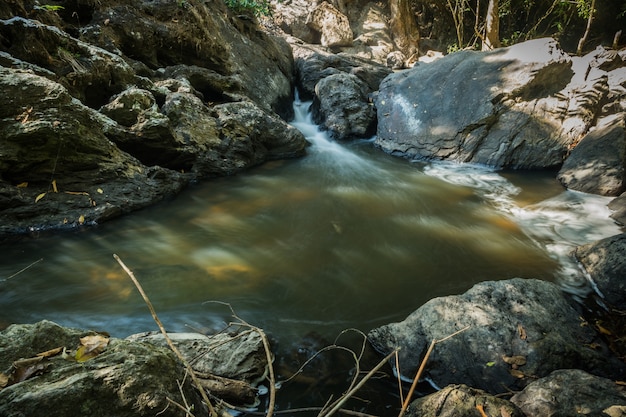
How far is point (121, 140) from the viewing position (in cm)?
486

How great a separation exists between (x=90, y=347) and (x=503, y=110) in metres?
9.02

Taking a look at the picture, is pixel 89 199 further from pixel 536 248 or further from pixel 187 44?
pixel 536 248

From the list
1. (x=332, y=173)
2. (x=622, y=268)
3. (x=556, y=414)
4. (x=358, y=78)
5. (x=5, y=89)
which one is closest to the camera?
(x=556, y=414)

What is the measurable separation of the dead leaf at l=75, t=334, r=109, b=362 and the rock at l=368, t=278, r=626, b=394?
1970mm

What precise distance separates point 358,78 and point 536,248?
8768 mm

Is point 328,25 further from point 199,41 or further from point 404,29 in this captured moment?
point 199,41

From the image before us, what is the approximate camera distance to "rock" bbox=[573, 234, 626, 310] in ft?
10.5

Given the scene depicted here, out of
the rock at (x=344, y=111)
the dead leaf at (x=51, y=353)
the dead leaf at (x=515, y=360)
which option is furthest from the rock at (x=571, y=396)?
the rock at (x=344, y=111)

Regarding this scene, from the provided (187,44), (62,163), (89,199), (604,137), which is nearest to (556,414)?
(89,199)

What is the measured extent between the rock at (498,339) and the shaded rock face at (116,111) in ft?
13.6

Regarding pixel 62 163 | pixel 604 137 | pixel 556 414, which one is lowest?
pixel 556 414

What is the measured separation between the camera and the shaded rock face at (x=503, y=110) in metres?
7.29

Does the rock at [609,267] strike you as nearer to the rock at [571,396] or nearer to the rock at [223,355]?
the rock at [571,396]

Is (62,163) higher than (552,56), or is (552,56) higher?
(552,56)
